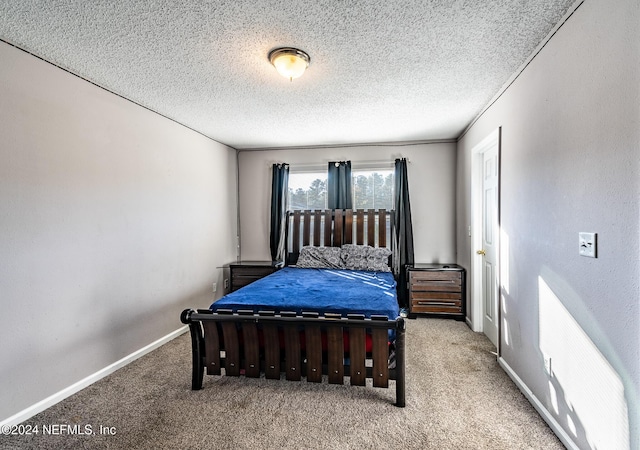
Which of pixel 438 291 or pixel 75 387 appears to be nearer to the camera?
pixel 75 387

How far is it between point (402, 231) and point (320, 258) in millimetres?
1262

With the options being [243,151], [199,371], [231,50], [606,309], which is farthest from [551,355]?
[243,151]

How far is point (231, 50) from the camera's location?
2137 mm

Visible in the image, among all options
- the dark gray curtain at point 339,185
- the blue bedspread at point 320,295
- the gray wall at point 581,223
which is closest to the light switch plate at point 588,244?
the gray wall at point 581,223

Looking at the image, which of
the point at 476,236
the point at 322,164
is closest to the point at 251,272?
the point at 322,164

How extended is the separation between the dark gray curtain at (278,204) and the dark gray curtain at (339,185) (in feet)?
2.29

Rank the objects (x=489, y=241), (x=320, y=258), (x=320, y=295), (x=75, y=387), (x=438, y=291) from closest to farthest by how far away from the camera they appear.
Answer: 1. (x=75, y=387)
2. (x=320, y=295)
3. (x=489, y=241)
4. (x=438, y=291)
5. (x=320, y=258)

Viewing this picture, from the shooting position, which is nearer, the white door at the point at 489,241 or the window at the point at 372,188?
the white door at the point at 489,241

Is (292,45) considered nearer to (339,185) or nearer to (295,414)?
(295,414)

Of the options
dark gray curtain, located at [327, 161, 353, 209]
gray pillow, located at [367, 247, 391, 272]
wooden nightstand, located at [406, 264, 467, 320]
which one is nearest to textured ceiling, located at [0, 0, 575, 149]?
dark gray curtain, located at [327, 161, 353, 209]

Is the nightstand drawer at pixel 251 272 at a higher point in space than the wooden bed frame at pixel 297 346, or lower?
higher

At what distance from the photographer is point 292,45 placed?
2088 millimetres

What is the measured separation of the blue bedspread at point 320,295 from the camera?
2.41 m

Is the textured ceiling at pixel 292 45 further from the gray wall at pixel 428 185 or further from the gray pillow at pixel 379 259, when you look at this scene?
the gray pillow at pixel 379 259
